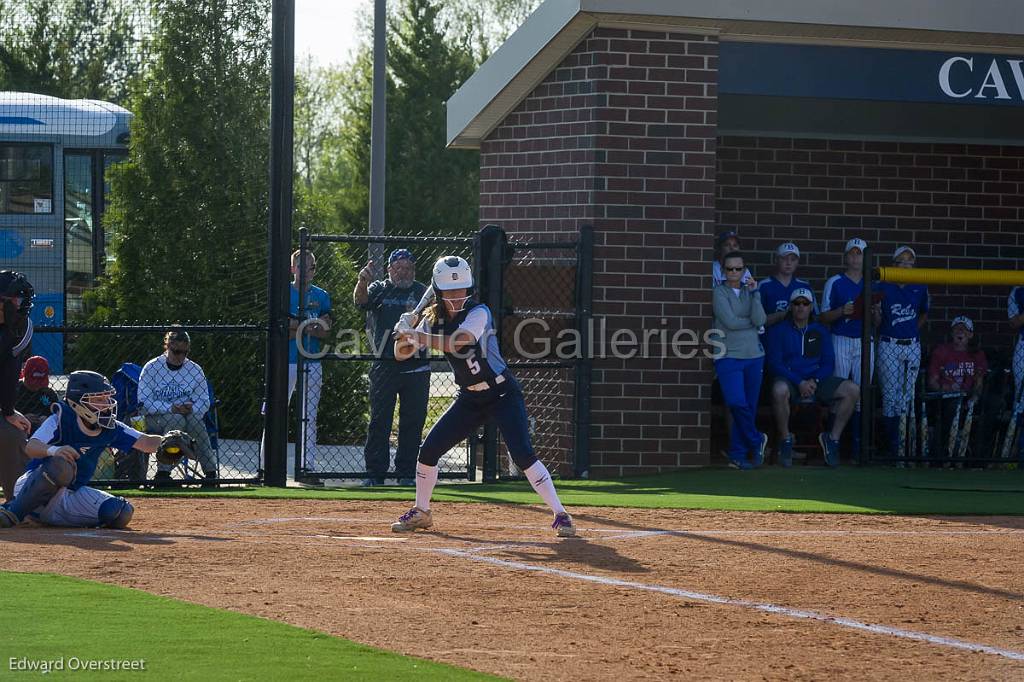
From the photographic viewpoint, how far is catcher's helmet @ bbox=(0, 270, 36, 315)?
990cm

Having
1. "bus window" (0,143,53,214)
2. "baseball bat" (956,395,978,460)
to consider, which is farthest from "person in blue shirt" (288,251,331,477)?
"bus window" (0,143,53,214)

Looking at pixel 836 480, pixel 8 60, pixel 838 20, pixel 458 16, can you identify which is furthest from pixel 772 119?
pixel 458 16

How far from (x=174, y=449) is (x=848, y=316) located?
6236 mm

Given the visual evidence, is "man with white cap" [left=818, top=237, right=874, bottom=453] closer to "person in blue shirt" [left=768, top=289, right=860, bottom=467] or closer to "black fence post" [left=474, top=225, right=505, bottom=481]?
"person in blue shirt" [left=768, top=289, right=860, bottom=467]

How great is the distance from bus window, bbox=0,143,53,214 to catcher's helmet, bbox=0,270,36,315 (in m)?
10.7

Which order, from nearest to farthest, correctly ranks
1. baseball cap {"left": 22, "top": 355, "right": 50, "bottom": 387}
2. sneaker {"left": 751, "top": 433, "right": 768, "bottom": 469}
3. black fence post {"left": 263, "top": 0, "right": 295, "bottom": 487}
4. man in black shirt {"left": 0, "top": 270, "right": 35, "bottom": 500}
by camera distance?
man in black shirt {"left": 0, "top": 270, "right": 35, "bottom": 500}
baseball cap {"left": 22, "top": 355, "right": 50, "bottom": 387}
black fence post {"left": 263, "top": 0, "right": 295, "bottom": 487}
sneaker {"left": 751, "top": 433, "right": 768, "bottom": 469}

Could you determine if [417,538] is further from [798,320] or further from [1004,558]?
[798,320]

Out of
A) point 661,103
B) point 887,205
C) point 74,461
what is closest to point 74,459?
point 74,461

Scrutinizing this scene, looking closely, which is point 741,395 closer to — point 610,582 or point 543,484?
point 543,484

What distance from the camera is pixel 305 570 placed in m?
7.53

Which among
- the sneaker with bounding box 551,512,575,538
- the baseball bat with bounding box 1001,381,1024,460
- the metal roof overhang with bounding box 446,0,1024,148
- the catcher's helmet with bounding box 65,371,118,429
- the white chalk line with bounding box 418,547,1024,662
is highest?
the metal roof overhang with bounding box 446,0,1024,148

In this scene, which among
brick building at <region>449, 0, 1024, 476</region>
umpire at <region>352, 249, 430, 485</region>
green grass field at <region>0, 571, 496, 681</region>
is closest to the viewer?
green grass field at <region>0, 571, 496, 681</region>

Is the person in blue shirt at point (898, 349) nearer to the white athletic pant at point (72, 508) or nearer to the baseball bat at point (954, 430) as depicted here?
the baseball bat at point (954, 430)

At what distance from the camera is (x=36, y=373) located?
10.7 m
